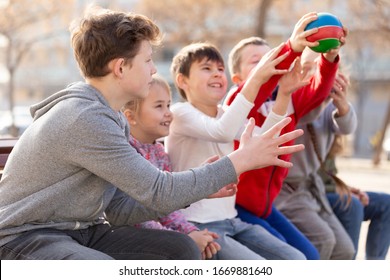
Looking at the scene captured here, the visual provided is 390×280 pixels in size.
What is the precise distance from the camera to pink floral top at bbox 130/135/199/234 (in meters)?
3.33

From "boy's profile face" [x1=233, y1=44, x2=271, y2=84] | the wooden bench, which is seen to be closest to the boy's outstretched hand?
the wooden bench

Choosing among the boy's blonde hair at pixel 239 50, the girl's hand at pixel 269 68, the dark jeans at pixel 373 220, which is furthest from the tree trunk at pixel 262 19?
the girl's hand at pixel 269 68

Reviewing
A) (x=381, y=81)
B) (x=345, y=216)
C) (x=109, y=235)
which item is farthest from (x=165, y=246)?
(x=381, y=81)

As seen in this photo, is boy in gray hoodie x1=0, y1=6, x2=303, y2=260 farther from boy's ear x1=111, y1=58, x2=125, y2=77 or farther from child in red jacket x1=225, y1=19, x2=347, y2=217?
child in red jacket x1=225, y1=19, x2=347, y2=217

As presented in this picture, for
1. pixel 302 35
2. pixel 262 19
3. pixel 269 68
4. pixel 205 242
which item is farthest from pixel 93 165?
pixel 262 19

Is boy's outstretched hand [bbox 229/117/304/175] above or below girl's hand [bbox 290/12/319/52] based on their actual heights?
below

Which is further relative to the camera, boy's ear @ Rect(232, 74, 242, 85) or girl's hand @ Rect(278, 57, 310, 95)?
boy's ear @ Rect(232, 74, 242, 85)

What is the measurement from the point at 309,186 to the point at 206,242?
56.7 inches

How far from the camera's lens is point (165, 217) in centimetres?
345

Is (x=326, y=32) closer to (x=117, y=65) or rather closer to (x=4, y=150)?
(x=117, y=65)

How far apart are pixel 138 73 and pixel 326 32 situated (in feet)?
2.87

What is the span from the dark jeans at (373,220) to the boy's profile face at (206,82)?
1335mm

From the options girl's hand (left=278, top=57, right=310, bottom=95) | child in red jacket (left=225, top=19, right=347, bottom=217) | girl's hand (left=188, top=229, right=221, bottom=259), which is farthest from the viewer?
child in red jacket (left=225, top=19, right=347, bottom=217)

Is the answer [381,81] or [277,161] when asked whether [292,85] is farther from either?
[381,81]
